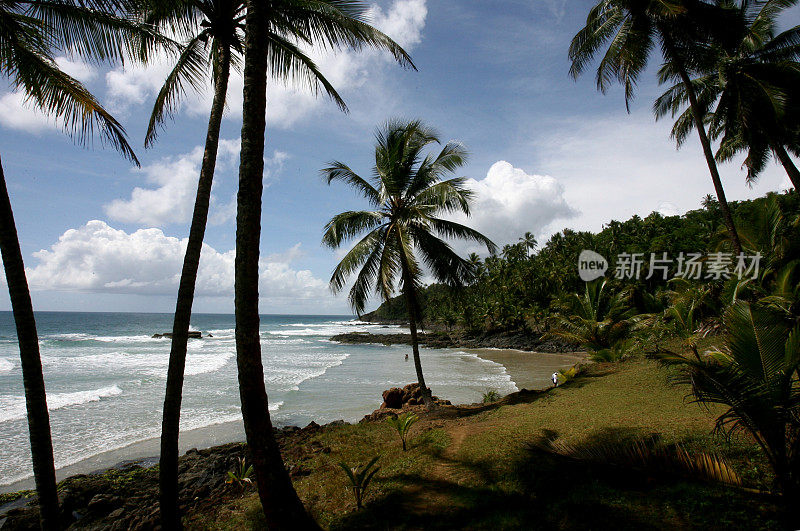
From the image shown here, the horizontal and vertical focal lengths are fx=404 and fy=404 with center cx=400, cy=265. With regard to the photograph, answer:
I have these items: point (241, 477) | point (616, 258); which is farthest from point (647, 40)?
point (616, 258)

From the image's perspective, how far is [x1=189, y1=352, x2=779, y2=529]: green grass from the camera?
3594 millimetres

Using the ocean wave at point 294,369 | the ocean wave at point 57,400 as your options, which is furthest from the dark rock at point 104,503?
the ocean wave at point 294,369

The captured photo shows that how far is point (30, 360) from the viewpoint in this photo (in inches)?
156

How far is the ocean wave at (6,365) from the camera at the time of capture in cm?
2086

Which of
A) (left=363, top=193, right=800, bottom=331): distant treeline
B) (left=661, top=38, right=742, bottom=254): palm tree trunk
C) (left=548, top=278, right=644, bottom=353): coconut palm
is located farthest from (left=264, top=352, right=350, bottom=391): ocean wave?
(left=661, top=38, right=742, bottom=254): palm tree trunk

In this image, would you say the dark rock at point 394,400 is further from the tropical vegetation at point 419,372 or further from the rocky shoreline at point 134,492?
the rocky shoreline at point 134,492

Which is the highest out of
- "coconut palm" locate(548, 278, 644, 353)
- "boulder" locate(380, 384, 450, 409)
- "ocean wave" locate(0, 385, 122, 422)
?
"coconut palm" locate(548, 278, 644, 353)

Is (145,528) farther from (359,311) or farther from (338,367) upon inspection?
(338,367)

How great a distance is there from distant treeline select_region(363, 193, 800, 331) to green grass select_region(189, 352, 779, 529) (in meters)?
4.11

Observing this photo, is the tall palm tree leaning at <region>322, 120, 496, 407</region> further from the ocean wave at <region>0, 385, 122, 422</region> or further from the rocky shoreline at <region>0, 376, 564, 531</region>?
the ocean wave at <region>0, 385, 122, 422</region>

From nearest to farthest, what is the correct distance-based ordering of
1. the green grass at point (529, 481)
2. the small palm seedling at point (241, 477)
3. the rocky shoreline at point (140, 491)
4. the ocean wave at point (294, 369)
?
the green grass at point (529, 481) < the rocky shoreline at point (140, 491) < the small palm seedling at point (241, 477) < the ocean wave at point (294, 369)

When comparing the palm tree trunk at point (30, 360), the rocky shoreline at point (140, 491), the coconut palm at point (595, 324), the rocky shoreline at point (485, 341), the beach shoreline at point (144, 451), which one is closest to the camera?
the palm tree trunk at point (30, 360)

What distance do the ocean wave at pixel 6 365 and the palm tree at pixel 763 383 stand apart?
93.4 ft

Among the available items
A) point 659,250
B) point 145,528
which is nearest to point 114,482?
point 145,528
